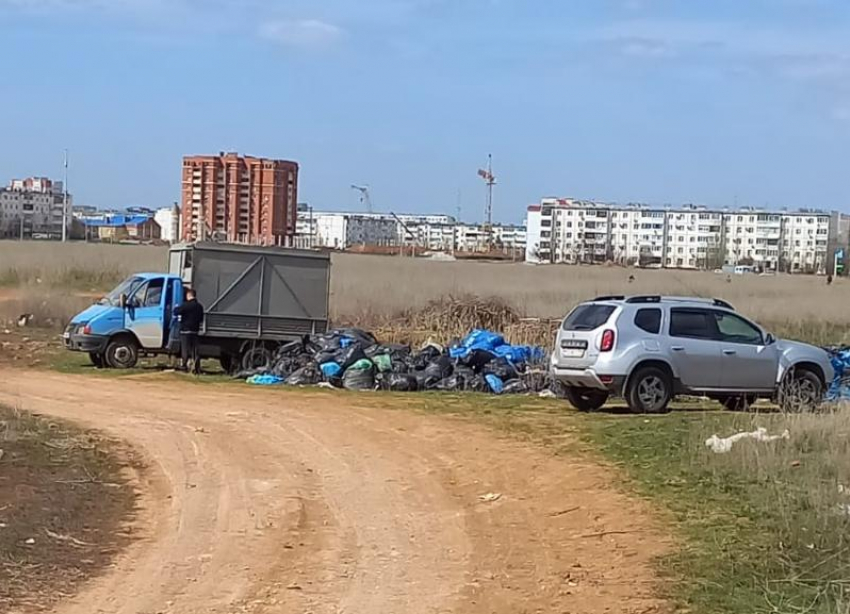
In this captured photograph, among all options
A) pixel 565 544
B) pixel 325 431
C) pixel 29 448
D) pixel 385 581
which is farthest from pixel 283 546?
pixel 325 431

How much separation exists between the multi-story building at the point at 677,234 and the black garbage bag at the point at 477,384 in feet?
427

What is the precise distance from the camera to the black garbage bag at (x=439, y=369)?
24594 mm

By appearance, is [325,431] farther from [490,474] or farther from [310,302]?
[310,302]

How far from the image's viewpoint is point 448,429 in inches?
700

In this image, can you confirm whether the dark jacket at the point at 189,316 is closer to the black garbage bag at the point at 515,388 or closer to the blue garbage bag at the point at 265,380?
the blue garbage bag at the point at 265,380

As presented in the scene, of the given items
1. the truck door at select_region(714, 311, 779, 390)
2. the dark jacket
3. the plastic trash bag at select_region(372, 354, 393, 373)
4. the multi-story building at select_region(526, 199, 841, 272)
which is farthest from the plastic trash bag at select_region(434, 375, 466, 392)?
the multi-story building at select_region(526, 199, 841, 272)

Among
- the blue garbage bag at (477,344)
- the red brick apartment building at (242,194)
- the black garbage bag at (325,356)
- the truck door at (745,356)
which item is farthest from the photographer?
the red brick apartment building at (242,194)

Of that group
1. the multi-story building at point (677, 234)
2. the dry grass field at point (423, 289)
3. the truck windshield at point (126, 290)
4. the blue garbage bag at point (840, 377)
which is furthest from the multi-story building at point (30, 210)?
the blue garbage bag at point (840, 377)

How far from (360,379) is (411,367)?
1.10m

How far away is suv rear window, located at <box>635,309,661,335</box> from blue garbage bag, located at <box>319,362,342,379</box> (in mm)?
7360

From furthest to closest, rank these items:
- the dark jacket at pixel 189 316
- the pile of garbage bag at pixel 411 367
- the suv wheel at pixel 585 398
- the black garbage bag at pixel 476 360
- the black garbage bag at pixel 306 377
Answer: the dark jacket at pixel 189 316 < the black garbage bag at pixel 476 360 < the black garbage bag at pixel 306 377 < the pile of garbage bag at pixel 411 367 < the suv wheel at pixel 585 398

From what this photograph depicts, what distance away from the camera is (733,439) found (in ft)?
47.6

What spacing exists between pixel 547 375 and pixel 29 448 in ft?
37.4

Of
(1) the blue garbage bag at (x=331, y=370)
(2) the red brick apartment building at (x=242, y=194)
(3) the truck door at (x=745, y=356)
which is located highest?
(2) the red brick apartment building at (x=242, y=194)
